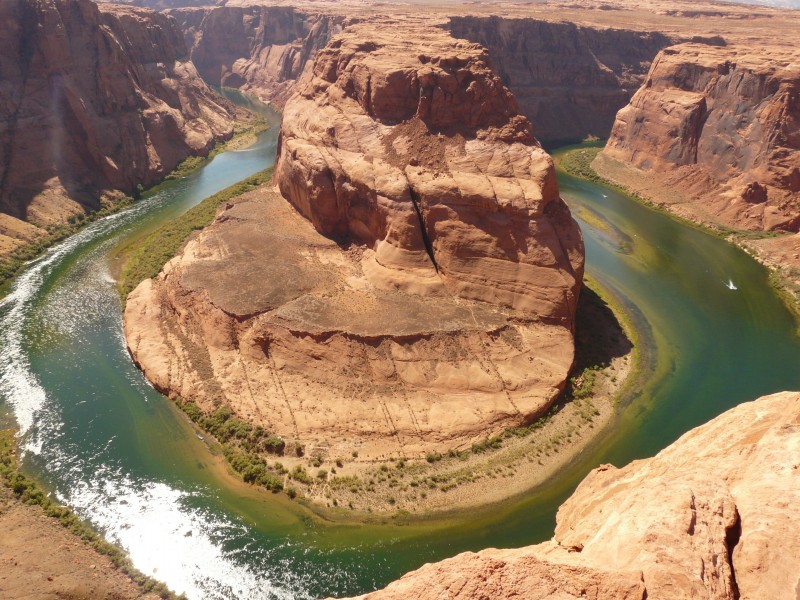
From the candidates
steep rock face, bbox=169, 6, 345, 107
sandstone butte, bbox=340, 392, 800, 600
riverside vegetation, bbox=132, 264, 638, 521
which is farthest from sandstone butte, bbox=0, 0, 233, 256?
sandstone butte, bbox=340, 392, 800, 600

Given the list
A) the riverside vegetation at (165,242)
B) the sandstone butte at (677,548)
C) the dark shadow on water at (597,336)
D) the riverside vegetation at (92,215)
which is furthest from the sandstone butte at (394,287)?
the sandstone butte at (677,548)

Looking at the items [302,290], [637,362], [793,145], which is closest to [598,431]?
[637,362]

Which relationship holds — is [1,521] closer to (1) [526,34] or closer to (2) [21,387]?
(2) [21,387]

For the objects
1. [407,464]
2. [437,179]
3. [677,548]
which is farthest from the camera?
[437,179]

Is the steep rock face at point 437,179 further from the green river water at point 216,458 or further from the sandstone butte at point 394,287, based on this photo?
the green river water at point 216,458

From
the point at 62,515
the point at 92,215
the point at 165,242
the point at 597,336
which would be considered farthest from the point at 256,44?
the point at 62,515

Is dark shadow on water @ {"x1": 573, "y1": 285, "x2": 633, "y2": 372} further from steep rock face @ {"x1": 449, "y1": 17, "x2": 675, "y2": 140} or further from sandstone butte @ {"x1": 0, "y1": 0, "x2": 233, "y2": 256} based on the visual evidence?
steep rock face @ {"x1": 449, "y1": 17, "x2": 675, "y2": 140}

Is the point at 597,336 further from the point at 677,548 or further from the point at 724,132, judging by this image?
the point at 724,132
